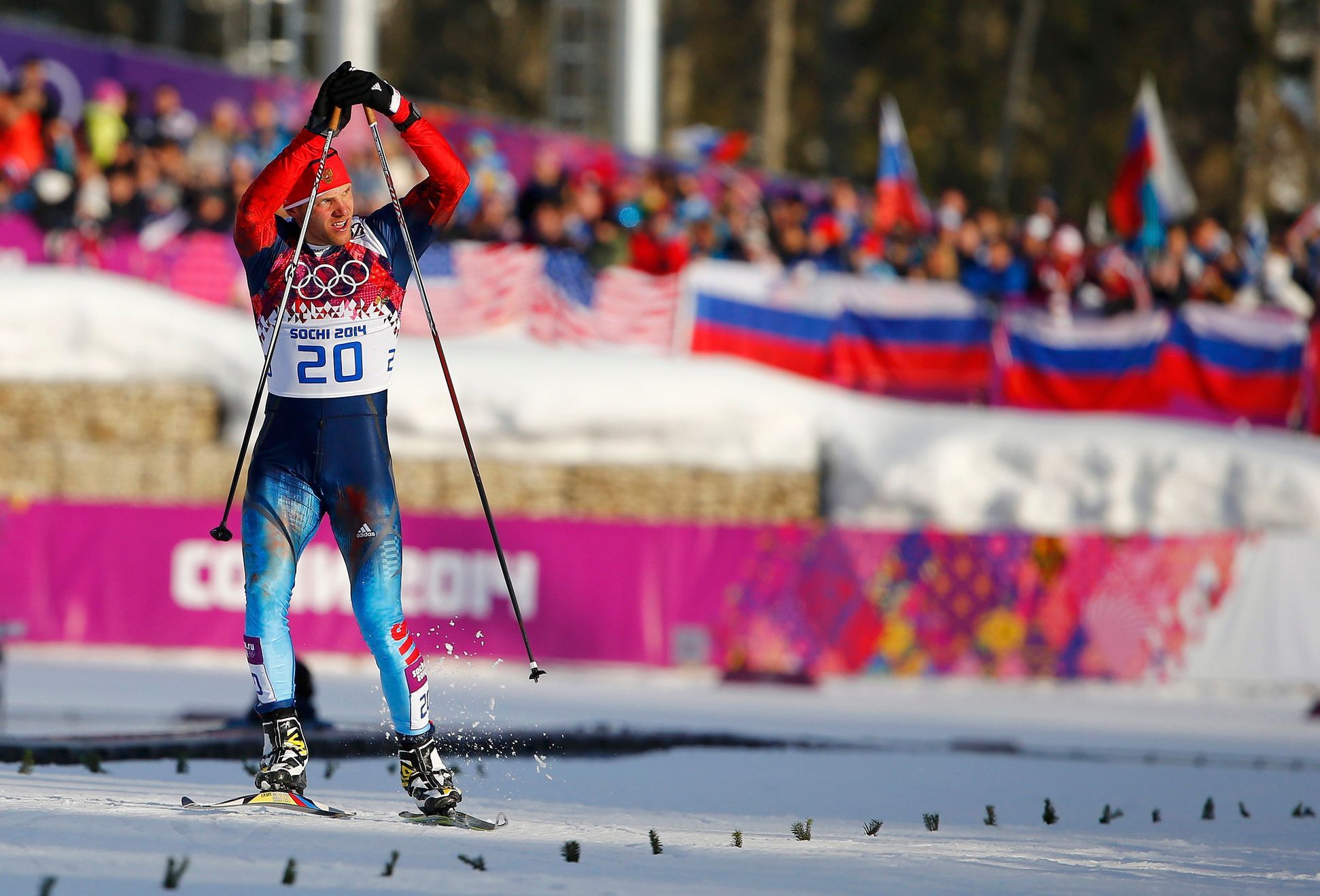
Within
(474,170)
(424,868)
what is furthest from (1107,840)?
(474,170)

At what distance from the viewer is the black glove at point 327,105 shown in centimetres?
570

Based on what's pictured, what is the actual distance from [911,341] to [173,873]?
14.9 meters

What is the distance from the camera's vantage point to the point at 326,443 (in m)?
5.65

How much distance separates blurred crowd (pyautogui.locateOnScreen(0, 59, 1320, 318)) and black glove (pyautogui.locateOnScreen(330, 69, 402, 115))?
40.0ft

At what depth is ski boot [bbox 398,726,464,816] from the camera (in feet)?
18.9

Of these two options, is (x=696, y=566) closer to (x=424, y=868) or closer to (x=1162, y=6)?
(x=424, y=868)

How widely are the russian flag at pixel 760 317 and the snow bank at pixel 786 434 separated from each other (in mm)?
287

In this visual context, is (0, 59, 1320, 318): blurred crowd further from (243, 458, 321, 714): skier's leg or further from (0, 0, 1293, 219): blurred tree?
(243, 458, 321, 714): skier's leg

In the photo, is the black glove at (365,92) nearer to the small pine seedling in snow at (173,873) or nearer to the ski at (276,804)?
the ski at (276,804)

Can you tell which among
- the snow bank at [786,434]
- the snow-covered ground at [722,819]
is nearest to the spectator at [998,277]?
the snow bank at [786,434]

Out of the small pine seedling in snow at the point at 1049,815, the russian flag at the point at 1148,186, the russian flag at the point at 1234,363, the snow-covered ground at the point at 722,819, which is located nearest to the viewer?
the snow-covered ground at the point at 722,819

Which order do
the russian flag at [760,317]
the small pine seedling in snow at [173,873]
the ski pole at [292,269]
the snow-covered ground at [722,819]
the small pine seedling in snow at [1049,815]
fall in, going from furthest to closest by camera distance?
the russian flag at [760,317]
the small pine seedling in snow at [1049,815]
the ski pole at [292,269]
the snow-covered ground at [722,819]
the small pine seedling in snow at [173,873]

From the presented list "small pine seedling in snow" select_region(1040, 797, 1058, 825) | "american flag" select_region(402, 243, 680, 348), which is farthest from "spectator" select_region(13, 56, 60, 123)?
"small pine seedling in snow" select_region(1040, 797, 1058, 825)

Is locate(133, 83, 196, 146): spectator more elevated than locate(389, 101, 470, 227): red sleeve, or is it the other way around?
locate(133, 83, 196, 146): spectator
